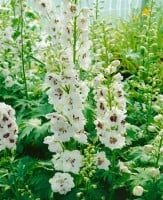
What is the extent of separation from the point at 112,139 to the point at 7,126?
1.50 feet

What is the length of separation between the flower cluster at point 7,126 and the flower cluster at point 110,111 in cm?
37

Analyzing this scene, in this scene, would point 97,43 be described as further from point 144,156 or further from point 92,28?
point 144,156

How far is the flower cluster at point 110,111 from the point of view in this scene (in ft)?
7.06

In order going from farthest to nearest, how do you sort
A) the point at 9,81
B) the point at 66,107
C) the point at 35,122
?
the point at 9,81
the point at 35,122
the point at 66,107

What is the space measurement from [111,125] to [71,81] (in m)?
0.29

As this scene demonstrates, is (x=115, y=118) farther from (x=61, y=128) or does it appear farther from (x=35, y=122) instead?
(x=35, y=122)

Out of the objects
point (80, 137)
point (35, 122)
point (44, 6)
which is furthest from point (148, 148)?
point (44, 6)

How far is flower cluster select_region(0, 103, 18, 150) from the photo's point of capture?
215 centimetres

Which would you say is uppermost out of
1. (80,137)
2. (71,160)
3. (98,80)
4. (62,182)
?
(98,80)

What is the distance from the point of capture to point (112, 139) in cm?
219

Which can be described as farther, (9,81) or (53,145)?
(9,81)

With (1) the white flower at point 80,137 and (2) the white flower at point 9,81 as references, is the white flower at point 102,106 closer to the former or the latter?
(1) the white flower at point 80,137

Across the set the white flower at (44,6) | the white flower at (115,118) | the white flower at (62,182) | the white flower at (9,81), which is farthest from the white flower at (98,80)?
the white flower at (9,81)

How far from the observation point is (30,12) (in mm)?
3764
